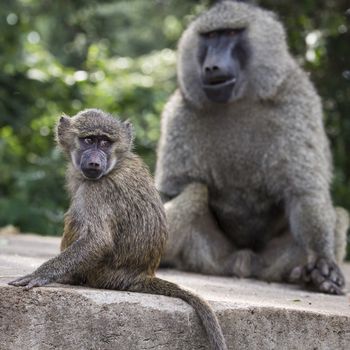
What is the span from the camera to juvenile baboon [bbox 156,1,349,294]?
6105mm

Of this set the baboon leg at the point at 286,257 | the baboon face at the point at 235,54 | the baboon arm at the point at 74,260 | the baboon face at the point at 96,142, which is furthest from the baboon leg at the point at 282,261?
the baboon arm at the point at 74,260

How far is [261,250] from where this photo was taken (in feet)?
21.4

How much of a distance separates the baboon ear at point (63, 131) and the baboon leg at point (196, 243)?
1706mm

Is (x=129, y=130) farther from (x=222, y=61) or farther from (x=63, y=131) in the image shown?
(x=222, y=61)

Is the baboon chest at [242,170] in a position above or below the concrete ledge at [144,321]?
above

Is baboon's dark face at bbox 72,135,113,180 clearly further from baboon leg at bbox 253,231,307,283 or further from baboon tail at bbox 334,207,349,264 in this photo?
baboon tail at bbox 334,207,349,264

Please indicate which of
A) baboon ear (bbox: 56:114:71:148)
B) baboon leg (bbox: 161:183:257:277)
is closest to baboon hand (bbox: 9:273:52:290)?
baboon ear (bbox: 56:114:71:148)

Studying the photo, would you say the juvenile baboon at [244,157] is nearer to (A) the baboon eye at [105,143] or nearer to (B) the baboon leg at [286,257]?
(B) the baboon leg at [286,257]

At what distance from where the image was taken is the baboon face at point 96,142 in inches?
163

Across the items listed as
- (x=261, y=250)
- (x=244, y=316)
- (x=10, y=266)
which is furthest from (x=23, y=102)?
(x=244, y=316)

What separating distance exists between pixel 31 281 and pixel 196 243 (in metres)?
2.62

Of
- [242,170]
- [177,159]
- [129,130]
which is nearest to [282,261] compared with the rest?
[242,170]

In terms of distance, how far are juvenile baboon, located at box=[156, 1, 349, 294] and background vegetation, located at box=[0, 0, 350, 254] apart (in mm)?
2412

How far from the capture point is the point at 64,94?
9.62m
